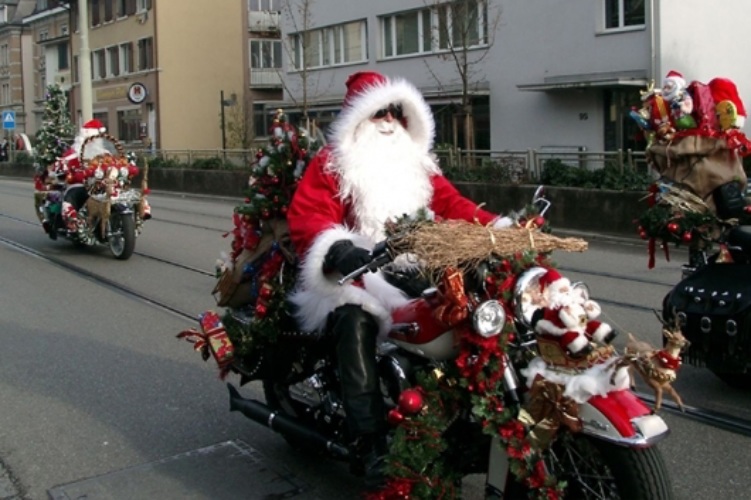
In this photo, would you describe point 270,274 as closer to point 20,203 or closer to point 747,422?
point 747,422

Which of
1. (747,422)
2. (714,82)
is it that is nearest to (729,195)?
(714,82)

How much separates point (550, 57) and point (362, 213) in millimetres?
24285

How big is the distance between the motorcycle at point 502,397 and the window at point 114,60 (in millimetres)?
53994

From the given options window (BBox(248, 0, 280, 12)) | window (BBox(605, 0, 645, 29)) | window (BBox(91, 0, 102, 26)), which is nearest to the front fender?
window (BBox(605, 0, 645, 29))

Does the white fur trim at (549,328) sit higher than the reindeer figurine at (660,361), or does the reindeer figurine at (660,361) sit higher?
the white fur trim at (549,328)

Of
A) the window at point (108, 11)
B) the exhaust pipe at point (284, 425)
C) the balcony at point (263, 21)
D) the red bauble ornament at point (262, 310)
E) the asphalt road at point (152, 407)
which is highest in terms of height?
the window at point (108, 11)

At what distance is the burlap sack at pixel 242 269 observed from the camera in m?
5.25

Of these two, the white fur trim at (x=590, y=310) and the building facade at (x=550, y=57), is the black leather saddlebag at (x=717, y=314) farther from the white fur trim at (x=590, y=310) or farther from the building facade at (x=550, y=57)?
the building facade at (x=550, y=57)

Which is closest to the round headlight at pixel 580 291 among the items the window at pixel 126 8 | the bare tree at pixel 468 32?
the bare tree at pixel 468 32

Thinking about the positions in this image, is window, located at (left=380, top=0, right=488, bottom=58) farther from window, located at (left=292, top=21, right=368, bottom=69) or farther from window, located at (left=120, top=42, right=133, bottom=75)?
window, located at (left=120, top=42, right=133, bottom=75)

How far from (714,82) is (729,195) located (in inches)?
36.2

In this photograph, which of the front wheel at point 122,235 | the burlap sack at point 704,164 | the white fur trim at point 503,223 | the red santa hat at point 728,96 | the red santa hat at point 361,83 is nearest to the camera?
the white fur trim at point 503,223

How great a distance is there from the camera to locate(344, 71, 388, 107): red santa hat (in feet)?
15.7

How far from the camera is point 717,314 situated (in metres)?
5.95
